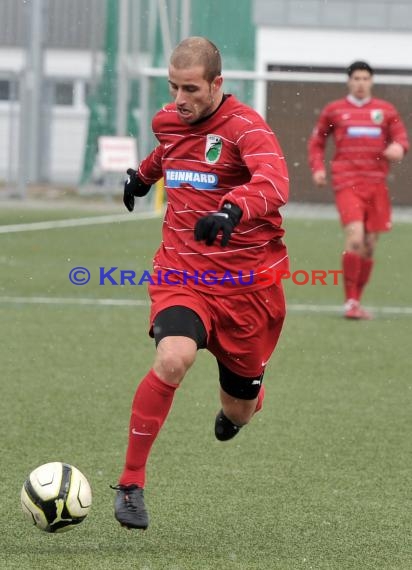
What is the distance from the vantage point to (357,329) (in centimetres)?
963

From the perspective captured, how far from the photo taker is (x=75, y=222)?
1861cm

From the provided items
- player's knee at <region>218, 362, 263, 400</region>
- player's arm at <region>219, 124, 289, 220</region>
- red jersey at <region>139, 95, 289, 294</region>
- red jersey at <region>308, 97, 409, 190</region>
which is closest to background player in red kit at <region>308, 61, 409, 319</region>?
red jersey at <region>308, 97, 409, 190</region>

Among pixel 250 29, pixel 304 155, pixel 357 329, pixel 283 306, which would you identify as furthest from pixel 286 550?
pixel 250 29

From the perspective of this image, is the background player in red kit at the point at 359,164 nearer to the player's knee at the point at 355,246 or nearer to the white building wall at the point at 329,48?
the player's knee at the point at 355,246

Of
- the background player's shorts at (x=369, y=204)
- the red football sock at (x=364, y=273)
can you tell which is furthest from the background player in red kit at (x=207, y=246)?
the background player's shorts at (x=369, y=204)

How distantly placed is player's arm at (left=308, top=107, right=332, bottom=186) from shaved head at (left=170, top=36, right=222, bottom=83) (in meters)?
5.38

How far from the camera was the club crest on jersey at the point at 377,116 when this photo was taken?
10469mm

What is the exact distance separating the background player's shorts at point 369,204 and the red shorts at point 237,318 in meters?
5.43

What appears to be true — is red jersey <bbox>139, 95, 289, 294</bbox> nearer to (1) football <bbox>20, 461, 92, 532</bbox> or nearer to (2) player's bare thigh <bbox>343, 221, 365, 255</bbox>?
(1) football <bbox>20, 461, 92, 532</bbox>

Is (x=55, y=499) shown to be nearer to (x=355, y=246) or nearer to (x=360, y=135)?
(x=355, y=246)

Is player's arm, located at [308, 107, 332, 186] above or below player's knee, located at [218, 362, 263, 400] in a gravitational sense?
above

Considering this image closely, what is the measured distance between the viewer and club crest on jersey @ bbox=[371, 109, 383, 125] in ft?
34.3

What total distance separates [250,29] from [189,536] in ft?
62.9

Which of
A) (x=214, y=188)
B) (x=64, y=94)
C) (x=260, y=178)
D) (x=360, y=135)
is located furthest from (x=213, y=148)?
(x=64, y=94)
